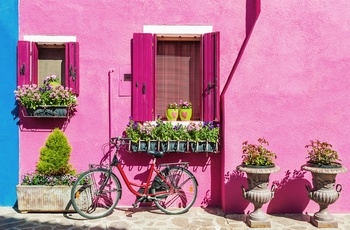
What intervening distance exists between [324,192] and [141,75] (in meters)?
3.25

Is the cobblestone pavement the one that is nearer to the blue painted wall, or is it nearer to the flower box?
the blue painted wall

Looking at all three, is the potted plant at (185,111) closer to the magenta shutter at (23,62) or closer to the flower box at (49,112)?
the flower box at (49,112)

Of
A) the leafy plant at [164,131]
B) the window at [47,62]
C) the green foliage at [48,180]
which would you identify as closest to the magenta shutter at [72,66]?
the window at [47,62]

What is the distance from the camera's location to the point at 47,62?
5.99m

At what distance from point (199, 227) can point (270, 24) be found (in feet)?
10.6

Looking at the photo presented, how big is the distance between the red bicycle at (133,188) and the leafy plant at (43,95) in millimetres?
1014

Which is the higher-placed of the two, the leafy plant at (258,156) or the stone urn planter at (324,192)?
the leafy plant at (258,156)

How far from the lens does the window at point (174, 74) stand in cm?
568

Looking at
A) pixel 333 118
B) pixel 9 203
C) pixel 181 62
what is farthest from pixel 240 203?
pixel 9 203

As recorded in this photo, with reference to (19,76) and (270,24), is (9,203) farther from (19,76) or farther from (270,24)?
(270,24)

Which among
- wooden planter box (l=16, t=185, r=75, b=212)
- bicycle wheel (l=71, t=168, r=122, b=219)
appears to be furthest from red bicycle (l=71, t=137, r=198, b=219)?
wooden planter box (l=16, t=185, r=75, b=212)

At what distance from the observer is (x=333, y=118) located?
17.8ft

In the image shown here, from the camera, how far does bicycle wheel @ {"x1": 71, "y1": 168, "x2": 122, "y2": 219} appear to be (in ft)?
17.1

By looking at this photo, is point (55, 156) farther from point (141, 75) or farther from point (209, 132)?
point (209, 132)
